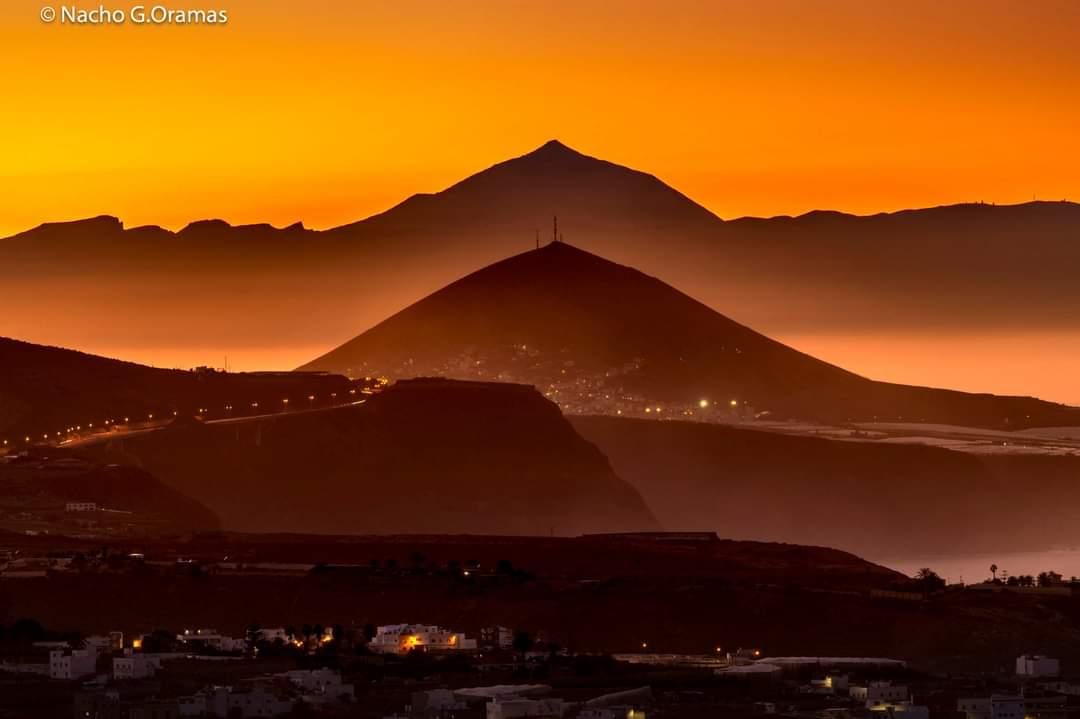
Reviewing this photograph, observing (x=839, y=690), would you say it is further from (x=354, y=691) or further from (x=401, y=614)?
(x=401, y=614)

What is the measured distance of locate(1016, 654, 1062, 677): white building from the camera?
460 feet

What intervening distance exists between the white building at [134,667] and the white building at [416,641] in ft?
36.6

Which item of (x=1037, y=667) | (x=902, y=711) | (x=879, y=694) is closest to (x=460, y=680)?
(x=879, y=694)

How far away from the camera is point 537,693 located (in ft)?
427

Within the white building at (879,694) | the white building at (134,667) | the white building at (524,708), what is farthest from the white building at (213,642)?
the white building at (879,694)

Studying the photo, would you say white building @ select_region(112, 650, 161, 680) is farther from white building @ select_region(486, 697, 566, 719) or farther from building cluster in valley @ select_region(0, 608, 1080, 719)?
white building @ select_region(486, 697, 566, 719)

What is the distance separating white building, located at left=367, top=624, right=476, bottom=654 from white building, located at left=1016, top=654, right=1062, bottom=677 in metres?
18.6

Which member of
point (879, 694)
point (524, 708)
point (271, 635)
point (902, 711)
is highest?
point (271, 635)

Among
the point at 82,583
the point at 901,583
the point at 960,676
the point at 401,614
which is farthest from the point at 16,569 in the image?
the point at 960,676

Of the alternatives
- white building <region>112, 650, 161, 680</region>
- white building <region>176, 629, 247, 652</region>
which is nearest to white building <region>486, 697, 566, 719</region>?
white building <region>112, 650, 161, 680</region>

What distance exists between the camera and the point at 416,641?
15012 cm

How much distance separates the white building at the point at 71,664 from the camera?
138625 mm

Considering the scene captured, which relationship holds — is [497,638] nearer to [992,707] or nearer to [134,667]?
[134,667]

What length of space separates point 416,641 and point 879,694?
25.3 metres
